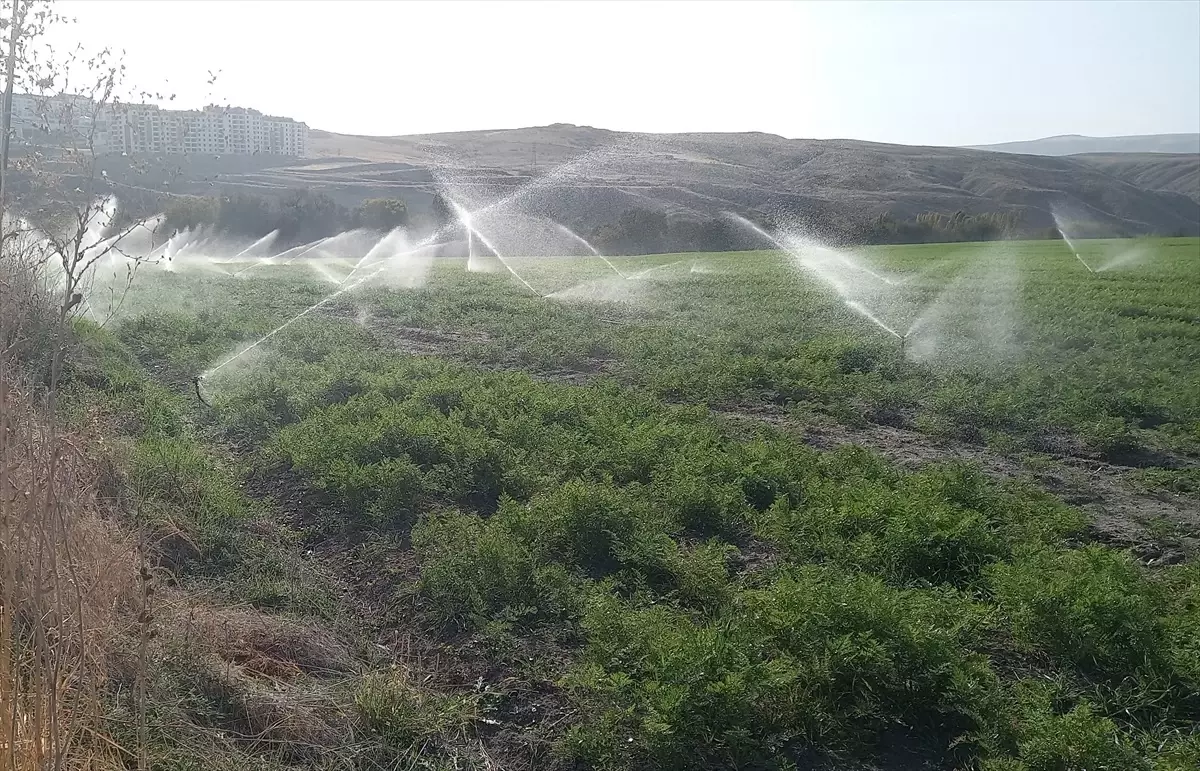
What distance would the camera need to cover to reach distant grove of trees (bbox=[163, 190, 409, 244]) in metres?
47.1

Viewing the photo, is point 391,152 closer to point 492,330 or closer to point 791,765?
point 492,330

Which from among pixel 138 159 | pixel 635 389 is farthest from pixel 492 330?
pixel 138 159

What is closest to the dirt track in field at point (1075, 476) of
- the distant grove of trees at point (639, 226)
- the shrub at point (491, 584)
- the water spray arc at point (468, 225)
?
the shrub at point (491, 584)

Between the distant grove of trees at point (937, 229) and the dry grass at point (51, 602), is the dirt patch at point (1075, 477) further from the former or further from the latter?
the distant grove of trees at point (937, 229)

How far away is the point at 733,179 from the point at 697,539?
60.7m

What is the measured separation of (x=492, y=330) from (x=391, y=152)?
232ft

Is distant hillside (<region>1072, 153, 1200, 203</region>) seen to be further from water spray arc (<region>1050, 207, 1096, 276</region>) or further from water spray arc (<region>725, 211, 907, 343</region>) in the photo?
water spray arc (<region>725, 211, 907, 343</region>)

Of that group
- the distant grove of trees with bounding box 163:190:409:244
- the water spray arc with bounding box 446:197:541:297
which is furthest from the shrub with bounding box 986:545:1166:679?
the distant grove of trees with bounding box 163:190:409:244

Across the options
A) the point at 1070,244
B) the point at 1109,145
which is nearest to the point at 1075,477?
the point at 1070,244

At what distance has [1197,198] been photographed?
7056 cm

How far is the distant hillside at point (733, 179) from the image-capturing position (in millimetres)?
56188

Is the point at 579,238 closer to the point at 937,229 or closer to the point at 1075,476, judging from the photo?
the point at 937,229

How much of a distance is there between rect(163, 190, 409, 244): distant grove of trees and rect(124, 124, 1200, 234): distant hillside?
1.18 m

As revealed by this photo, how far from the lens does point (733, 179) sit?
2537 inches
